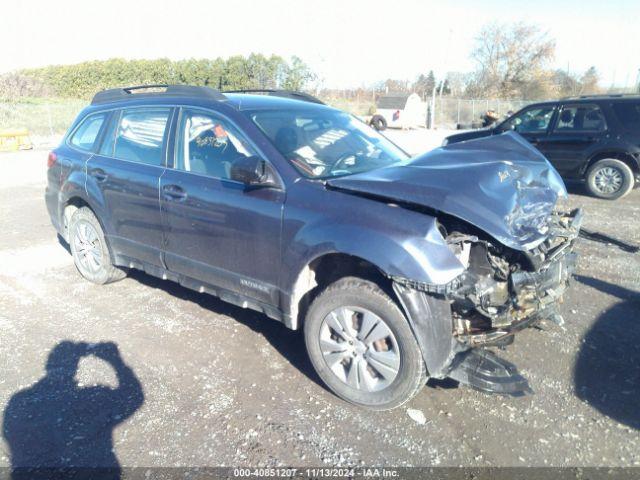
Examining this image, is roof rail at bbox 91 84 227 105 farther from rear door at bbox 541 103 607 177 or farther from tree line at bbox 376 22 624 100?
tree line at bbox 376 22 624 100

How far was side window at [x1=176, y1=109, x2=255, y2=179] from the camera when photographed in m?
3.77

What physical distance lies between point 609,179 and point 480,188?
23.6ft

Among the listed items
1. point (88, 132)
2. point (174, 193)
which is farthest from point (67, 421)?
point (88, 132)

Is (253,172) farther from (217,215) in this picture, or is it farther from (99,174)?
(99,174)

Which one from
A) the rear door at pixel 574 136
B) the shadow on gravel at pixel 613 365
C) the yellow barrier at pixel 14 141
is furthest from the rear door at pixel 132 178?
the yellow barrier at pixel 14 141

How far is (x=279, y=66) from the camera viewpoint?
30094mm

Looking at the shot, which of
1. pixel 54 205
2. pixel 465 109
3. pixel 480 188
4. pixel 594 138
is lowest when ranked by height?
pixel 54 205

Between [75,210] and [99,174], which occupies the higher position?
[99,174]

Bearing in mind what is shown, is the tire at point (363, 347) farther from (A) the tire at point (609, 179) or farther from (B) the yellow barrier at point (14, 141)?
(B) the yellow barrier at point (14, 141)

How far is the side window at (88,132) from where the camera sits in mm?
5039

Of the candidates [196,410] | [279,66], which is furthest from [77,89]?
[196,410]

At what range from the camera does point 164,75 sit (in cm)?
2977

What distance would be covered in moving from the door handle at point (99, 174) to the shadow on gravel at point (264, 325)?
4.07 ft

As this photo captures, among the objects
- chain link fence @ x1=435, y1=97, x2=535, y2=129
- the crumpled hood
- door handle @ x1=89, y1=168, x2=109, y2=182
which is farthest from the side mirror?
chain link fence @ x1=435, y1=97, x2=535, y2=129
